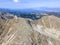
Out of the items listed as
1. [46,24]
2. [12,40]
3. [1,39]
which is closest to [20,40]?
[12,40]

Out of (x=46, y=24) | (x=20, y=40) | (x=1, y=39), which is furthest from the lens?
(x=46, y=24)

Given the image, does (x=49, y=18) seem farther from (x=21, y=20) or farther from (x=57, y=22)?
(x=21, y=20)

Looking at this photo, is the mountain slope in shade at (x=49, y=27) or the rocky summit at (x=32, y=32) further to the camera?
the mountain slope in shade at (x=49, y=27)

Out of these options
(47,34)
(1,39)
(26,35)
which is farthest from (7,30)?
(47,34)

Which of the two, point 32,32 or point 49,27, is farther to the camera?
point 49,27

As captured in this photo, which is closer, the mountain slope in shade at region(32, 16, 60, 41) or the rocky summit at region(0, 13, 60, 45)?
the rocky summit at region(0, 13, 60, 45)

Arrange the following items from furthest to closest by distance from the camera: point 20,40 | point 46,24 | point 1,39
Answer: point 46,24 < point 1,39 < point 20,40

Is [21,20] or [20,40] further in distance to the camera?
[21,20]

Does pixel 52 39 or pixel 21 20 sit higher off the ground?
pixel 21 20
